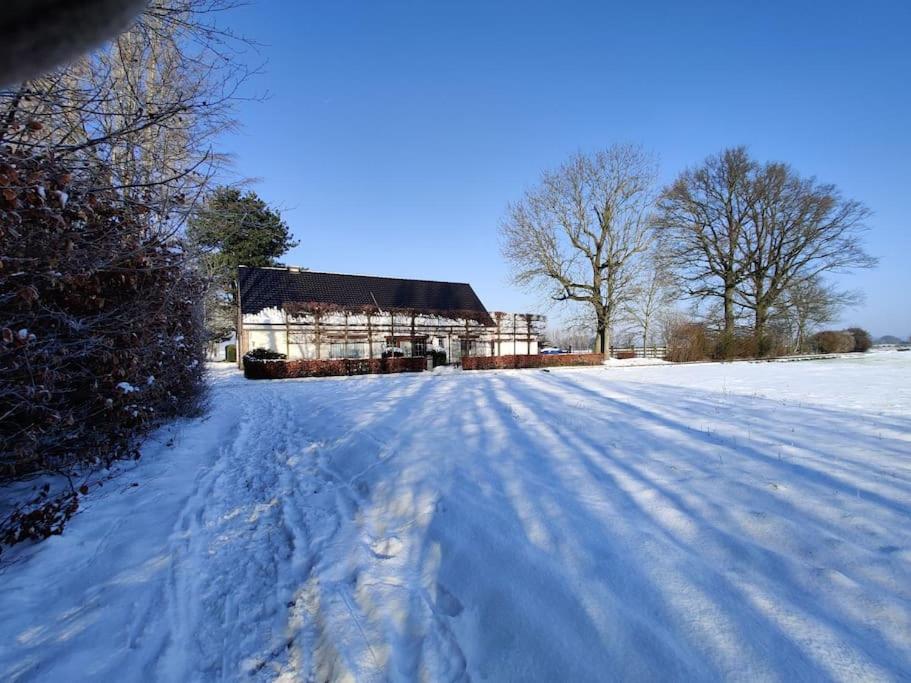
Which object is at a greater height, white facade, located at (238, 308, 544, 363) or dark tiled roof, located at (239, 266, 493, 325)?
dark tiled roof, located at (239, 266, 493, 325)

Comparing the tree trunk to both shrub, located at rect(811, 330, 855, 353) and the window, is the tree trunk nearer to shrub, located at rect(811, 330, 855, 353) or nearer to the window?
shrub, located at rect(811, 330, 855, 353)

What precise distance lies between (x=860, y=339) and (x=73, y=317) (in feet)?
172

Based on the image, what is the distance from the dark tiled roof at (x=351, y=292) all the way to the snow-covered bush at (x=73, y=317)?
1793 centimetres

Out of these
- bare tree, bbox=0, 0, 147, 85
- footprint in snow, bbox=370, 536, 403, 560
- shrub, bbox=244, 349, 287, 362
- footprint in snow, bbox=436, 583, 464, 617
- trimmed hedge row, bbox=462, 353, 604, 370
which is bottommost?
footprint in snow, bbox=436, 583, 464, 617

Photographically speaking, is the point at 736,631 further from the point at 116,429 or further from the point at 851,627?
the point at 116,429

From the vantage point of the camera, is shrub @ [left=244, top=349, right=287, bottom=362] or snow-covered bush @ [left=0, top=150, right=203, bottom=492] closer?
snow-covered bush @ [left=0, top=150, right=203, bottom=492]

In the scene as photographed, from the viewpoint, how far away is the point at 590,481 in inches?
160

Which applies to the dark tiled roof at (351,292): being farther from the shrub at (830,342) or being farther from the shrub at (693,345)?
the shrub at (830,342)

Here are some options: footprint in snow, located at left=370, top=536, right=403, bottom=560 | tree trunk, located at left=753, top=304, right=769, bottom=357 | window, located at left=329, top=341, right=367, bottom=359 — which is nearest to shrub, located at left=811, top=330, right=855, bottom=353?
tree trunk, located at left=753, top=304, right=769, bottom=357

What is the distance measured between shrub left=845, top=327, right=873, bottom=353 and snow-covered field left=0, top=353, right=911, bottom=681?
4405 cm

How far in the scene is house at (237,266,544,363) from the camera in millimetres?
21859

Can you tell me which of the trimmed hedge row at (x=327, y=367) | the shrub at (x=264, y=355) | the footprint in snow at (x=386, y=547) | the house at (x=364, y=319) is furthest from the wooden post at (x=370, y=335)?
the footprint in snow at (x=386, y=547)

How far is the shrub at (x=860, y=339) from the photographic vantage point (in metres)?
38.5

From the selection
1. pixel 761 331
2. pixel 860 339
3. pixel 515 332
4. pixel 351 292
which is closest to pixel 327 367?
A: pixel 351 292
